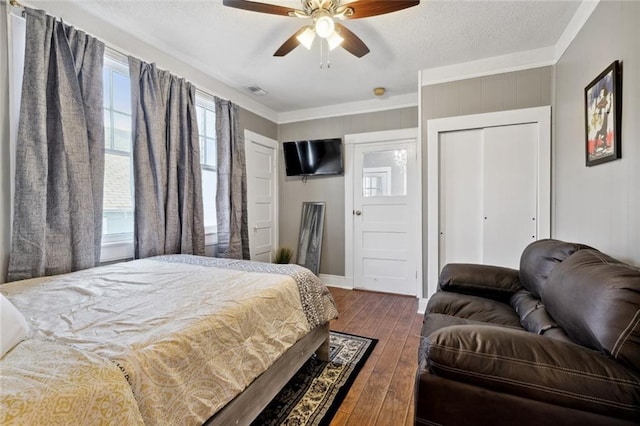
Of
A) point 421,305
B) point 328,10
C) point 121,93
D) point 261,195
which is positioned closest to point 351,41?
point 328,10

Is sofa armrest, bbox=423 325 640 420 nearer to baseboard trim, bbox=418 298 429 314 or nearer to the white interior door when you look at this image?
baseboard trim, bbox=418 298 429 314

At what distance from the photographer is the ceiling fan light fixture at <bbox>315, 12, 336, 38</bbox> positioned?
5.84 feet

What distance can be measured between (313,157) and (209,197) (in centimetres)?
157

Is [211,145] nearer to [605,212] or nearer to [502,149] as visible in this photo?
[502,149]

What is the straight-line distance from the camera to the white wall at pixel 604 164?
1.42 m

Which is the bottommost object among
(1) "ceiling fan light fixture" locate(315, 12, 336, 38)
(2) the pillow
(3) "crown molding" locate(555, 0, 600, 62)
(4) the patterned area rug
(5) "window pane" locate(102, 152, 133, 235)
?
(4) the patterned area rug

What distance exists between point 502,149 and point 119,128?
3481 millimetres

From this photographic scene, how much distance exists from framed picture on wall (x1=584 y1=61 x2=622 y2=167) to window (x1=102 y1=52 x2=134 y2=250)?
3.27 m

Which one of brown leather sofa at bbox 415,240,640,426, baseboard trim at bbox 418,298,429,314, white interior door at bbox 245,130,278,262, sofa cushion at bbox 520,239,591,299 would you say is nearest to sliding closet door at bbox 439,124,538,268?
baseboard trim at bbox 418,298,429,314

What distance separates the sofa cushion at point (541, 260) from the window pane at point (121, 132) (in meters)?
3.07

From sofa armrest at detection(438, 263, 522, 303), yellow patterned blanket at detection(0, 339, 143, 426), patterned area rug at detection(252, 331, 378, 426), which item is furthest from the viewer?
sofa armrest at detection(438, 263, 522, 303)

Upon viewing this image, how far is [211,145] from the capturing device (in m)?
3.26

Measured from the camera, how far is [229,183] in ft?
10.6

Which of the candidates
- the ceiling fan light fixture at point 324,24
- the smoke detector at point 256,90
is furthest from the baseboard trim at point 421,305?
the smoke detector at point 256,90
